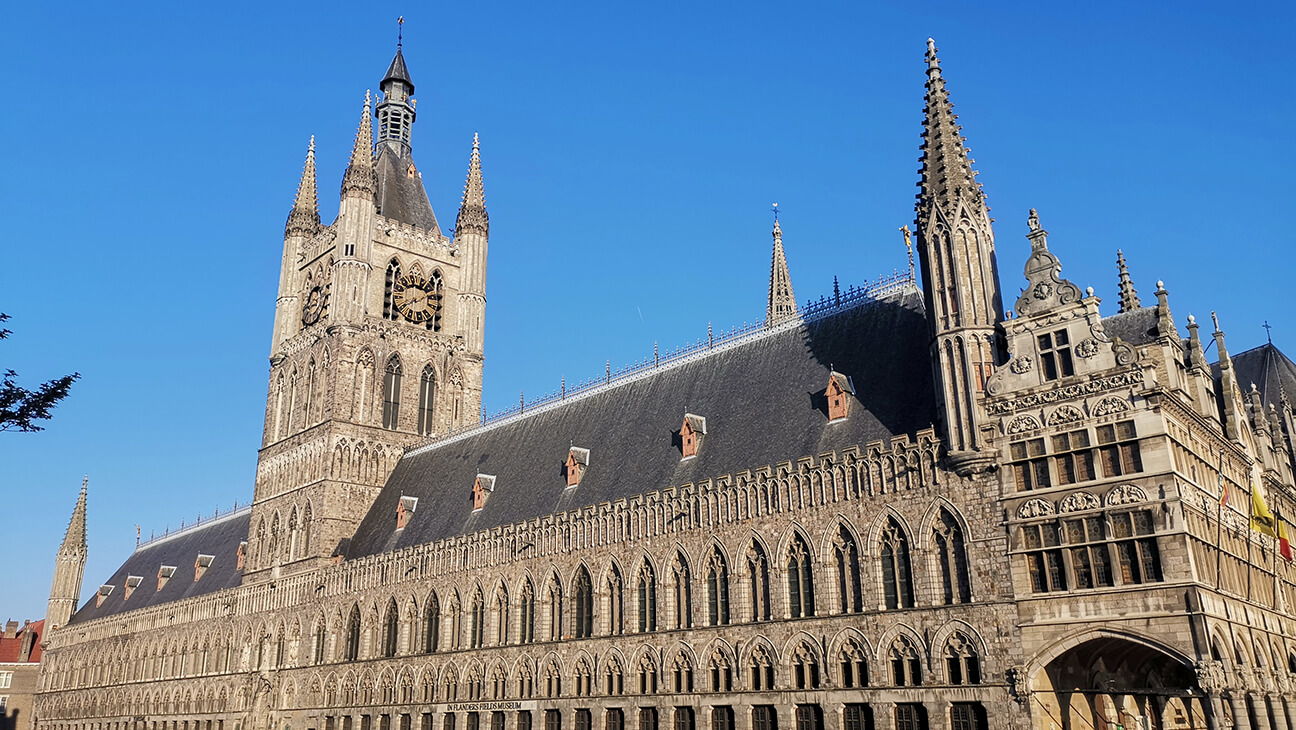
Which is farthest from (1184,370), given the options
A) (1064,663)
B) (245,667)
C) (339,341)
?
(245,667)

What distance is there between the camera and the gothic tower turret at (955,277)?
105 feet

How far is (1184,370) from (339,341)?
1700 inches

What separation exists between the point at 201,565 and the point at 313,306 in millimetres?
20941

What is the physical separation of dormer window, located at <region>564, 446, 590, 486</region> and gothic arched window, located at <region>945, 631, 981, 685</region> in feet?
63.4

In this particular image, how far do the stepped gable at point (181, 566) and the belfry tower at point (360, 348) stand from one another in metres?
4.95

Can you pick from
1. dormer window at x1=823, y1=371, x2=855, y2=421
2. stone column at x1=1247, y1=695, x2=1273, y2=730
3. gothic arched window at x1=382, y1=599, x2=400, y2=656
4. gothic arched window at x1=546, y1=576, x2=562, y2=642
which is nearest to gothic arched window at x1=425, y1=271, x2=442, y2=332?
gothic arched window at x1=382, y1=599, x2=400, y2=656

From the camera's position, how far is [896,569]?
32656 mm

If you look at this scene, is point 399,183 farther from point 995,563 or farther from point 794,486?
point 995,563

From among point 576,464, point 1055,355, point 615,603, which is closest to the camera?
point 1055,355

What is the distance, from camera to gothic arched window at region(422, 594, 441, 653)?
48.2 meters

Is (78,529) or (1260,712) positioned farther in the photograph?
(78,529)

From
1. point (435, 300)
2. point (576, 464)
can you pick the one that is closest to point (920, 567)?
point (576, 464)

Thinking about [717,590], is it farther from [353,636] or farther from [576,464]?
[353,636]

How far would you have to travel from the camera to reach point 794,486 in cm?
3594
